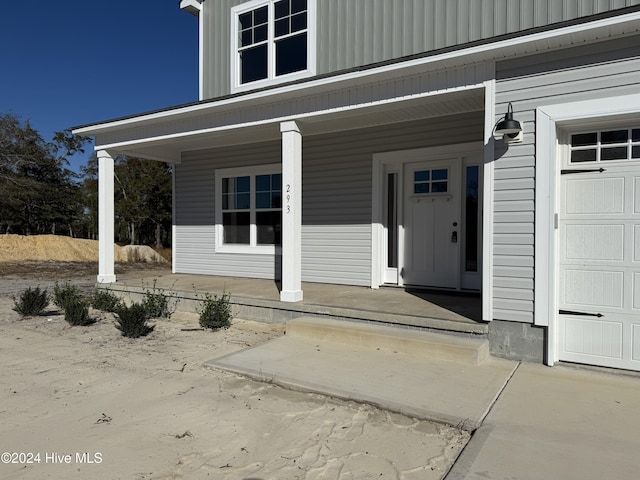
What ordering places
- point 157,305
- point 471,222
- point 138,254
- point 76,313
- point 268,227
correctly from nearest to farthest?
point 76,313
point 471,222
point 157,305
point 268,227
point 138,254

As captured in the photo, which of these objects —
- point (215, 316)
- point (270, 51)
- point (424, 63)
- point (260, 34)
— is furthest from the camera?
point (260, 34)

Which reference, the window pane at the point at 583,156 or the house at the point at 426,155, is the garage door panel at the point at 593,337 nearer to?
the house at the point at 426,155

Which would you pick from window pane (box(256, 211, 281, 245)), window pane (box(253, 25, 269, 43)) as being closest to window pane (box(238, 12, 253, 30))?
window pane (box(253, 25, 269, 43))

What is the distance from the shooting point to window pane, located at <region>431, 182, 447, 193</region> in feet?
23.6

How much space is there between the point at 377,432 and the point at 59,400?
2.63 m

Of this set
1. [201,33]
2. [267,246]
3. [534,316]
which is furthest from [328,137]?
[534,316]

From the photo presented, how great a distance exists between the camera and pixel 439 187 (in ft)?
23.8

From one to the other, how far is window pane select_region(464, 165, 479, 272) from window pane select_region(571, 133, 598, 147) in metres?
2.32

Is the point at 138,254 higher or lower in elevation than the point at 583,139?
lower

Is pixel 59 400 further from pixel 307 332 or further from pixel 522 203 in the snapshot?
pixel 522 203

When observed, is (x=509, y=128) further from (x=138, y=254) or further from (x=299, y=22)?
(x=138, y=254)

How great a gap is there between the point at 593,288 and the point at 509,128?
1790mm

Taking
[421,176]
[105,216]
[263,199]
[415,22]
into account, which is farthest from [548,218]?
[105,216]

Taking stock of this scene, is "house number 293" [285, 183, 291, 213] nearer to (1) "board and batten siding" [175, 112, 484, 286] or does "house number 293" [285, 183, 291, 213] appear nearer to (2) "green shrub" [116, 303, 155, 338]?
(1) "board and batten siding" [175, 112, 484, 286]
